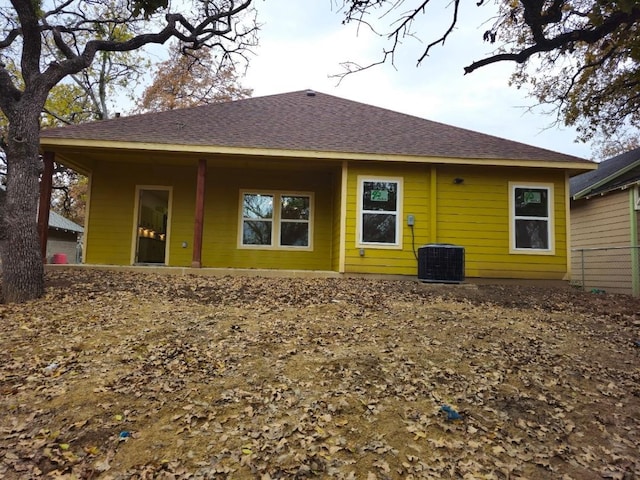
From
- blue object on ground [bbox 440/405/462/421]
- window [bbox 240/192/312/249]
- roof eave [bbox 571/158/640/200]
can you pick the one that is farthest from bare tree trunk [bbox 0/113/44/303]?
roof eave [bbox 571/158/640/200]

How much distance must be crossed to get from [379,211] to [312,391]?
19.9ft

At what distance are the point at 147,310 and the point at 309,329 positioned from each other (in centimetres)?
227

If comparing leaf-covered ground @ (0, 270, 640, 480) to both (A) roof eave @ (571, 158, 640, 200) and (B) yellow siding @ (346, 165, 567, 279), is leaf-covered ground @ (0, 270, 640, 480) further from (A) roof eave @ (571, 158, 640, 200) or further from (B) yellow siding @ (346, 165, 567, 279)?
(A) roof eave @ (571, 158, 640, 200)

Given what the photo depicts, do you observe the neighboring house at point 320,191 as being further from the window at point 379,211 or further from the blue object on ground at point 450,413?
the blue object on ground at point 450,413

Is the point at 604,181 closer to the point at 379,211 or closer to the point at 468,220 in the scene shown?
the point at 468,220

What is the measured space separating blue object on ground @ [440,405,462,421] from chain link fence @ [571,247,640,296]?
315 inches

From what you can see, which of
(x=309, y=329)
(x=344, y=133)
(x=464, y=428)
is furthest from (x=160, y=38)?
(x=464, y=428)

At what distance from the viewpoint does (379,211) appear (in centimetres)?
920

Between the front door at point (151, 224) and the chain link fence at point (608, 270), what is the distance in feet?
35.5

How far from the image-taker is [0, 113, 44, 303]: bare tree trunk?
5898mm

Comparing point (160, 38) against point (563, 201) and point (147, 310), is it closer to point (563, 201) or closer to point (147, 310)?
point (147, 310)

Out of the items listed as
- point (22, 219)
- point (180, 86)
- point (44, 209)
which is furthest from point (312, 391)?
point (180, 86)

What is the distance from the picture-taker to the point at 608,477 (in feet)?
9.06

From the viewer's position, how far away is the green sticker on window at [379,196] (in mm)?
9227
